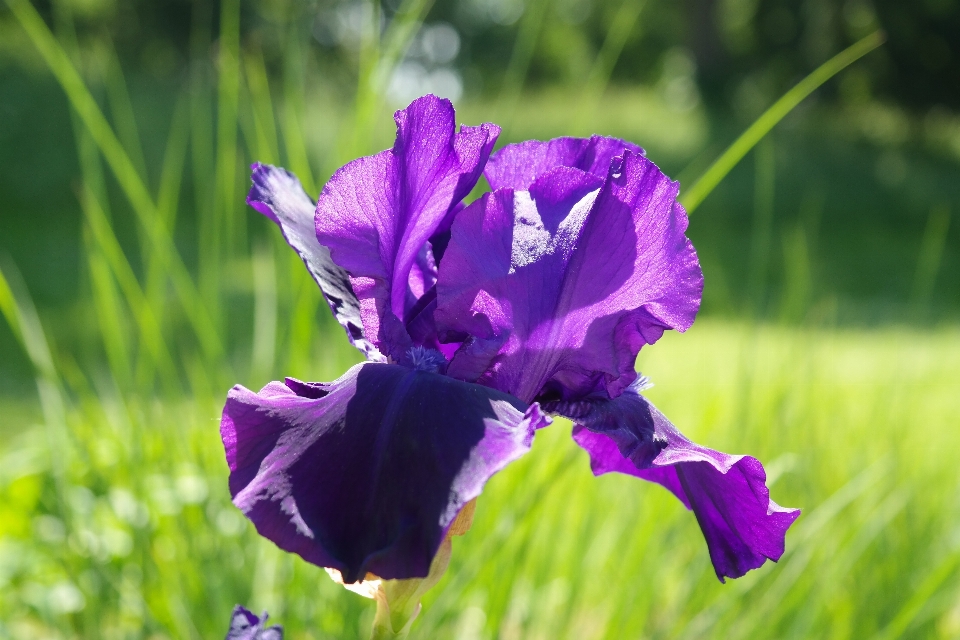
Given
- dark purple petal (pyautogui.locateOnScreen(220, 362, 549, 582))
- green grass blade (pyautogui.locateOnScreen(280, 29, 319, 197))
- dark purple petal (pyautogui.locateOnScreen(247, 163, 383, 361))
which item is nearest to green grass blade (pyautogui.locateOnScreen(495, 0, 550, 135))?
green grass blade (pyautogui.locateOnScreen(280, 29, 319, 197))

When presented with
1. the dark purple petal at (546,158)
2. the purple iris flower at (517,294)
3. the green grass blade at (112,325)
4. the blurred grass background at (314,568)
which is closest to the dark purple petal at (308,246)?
the purple iris flower at (517,294)

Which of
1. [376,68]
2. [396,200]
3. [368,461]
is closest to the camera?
[368,461]

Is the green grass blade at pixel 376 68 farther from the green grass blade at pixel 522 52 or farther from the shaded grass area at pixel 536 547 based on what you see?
the shaded grass area at pixel 536 547

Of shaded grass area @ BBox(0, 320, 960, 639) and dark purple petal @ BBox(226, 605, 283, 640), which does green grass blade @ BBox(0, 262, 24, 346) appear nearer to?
shaded grass area @ BBox(0, 320, 960, 639)

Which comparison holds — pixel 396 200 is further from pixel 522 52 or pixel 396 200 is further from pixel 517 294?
pixel 522 52

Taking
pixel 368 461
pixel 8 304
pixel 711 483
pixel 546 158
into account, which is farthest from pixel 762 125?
pixel 8 304

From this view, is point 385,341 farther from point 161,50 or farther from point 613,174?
point 161,50
